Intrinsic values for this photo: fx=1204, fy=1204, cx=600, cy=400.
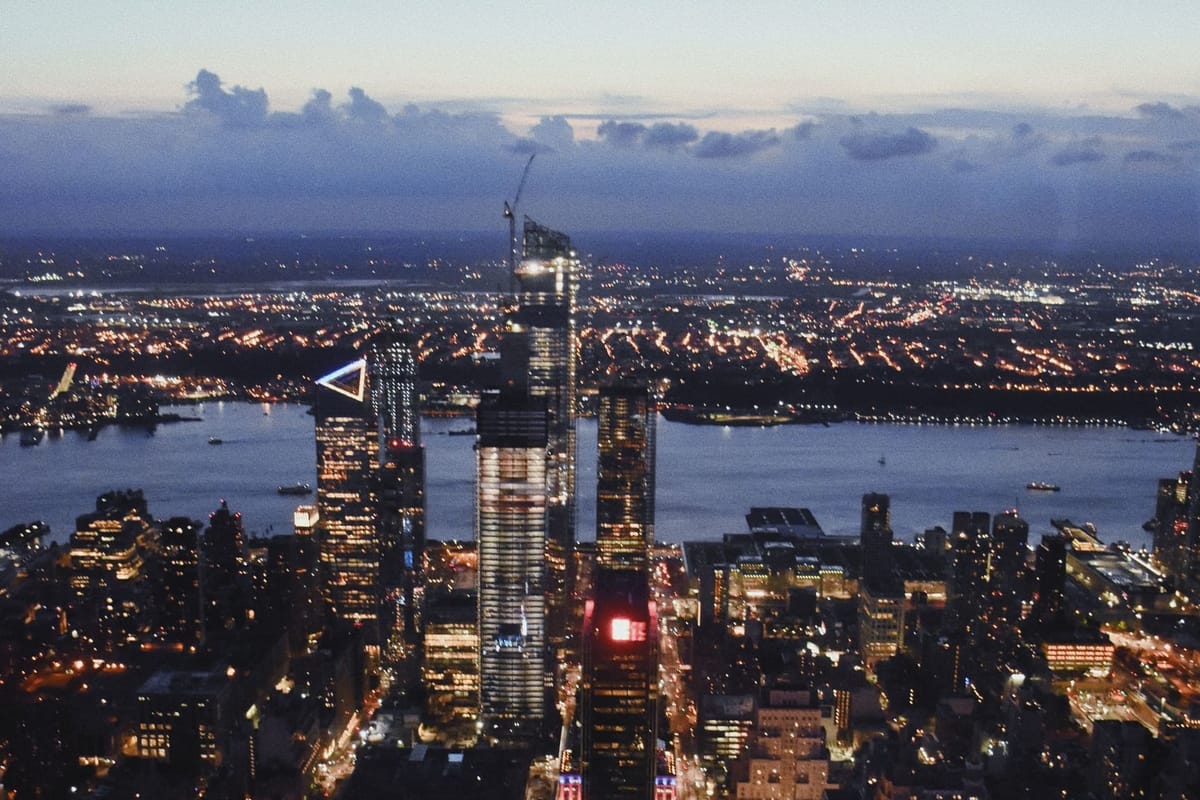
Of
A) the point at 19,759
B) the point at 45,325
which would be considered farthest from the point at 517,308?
the point at 45,325

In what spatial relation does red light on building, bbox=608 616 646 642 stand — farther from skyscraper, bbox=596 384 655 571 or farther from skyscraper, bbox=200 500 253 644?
skyscraper, bbox=200 500 253 644

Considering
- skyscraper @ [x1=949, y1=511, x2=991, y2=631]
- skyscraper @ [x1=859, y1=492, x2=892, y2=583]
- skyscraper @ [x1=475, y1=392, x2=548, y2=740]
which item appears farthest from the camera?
skyscraper @ [x1=859, y1=492, x2=892, y2=583]

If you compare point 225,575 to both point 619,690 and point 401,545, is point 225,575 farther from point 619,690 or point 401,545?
point 619,690

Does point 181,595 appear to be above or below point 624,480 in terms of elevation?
below

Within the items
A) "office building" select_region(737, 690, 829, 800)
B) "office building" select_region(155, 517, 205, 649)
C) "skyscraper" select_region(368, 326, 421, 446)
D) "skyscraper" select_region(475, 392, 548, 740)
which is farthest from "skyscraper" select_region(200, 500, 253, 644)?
"office building" select_region(737, 690, 829, 800)

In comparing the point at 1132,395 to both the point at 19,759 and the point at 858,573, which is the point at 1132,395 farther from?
the point at 19,759

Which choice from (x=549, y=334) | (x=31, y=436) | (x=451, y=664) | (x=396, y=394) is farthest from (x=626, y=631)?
(x=31, y=436)
